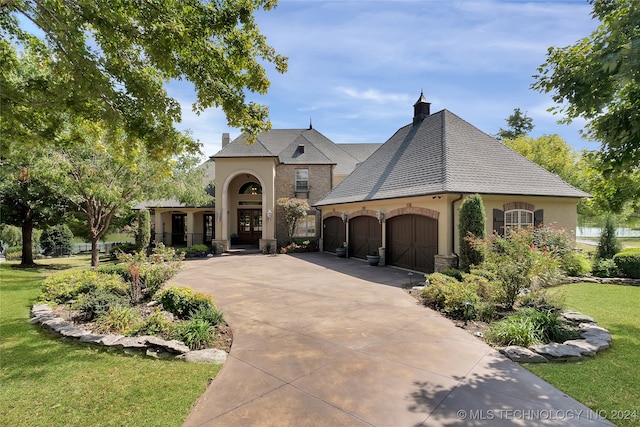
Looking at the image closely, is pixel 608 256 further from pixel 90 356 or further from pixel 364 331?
pixel 90 356

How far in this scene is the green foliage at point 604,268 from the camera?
12105mm

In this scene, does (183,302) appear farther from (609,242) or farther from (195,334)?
(609,242)

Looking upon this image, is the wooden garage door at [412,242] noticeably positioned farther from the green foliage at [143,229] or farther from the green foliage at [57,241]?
the green foliage at [57,241]

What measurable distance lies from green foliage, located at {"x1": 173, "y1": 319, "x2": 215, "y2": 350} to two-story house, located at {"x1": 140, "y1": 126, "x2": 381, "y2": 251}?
630 inches

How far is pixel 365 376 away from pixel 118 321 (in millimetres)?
4975

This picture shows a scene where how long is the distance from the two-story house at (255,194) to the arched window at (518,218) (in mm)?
13200

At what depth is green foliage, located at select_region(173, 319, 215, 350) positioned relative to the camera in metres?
5.55

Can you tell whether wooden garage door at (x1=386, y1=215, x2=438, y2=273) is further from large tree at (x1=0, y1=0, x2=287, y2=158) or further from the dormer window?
the dormer window

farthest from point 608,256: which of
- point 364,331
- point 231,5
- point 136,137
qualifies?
point 136,137

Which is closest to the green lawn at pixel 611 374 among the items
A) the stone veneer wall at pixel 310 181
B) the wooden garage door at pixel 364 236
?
the wooden garage door at pixel 364 236

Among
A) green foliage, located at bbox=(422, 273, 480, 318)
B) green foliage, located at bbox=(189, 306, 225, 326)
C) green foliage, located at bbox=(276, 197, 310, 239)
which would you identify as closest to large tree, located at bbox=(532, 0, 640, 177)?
green foliage, located at bbox=(422, 273, 480, 318)

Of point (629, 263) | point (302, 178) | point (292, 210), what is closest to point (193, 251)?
point (292, 210)

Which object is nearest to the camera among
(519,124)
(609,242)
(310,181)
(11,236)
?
(609,242)

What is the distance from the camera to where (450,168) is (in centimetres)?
1310
